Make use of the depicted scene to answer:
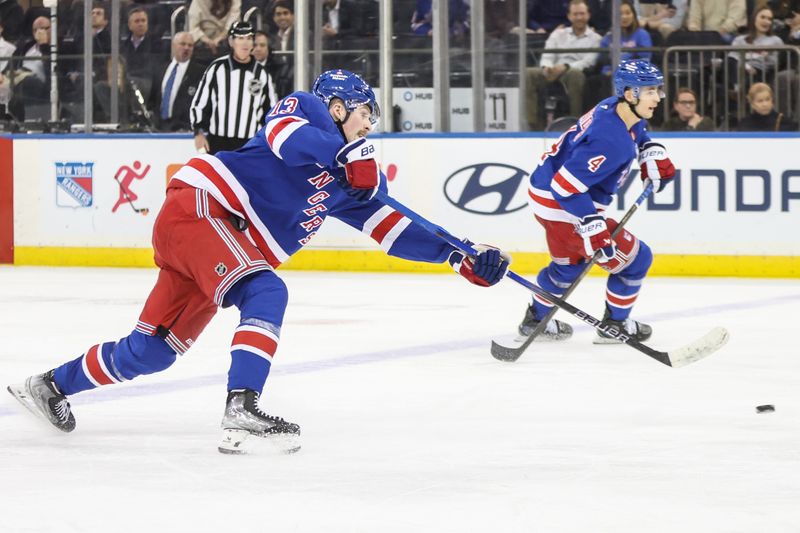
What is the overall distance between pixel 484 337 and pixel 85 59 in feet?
15.7

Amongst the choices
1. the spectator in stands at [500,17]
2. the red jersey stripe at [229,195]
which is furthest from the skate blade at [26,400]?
the spectator in stands at [500,17]

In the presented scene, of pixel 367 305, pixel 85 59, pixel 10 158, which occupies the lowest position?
pixel 367 305

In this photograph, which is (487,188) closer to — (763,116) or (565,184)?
(763,116)

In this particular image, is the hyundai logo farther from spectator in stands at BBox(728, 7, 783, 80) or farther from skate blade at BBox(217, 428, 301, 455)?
skate blade at BBox(217, 428, 301, 455)

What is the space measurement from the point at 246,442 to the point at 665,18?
20.0 feet

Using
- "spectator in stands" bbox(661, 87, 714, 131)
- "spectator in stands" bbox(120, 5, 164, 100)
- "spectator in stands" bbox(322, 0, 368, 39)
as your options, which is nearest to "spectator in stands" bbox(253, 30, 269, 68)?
"spectator in stands" bbox(322, 0, 368, 39)

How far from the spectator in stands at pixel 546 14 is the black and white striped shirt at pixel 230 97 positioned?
1.60 metres

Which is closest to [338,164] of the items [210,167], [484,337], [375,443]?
[210,167]

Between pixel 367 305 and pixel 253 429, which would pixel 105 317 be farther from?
pixel 253 429

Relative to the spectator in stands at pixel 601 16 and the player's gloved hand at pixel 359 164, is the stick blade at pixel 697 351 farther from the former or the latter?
the spectator in stands at pixel 601 16

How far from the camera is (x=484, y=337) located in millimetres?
5438

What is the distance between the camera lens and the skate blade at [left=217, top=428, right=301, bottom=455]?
3.03 m

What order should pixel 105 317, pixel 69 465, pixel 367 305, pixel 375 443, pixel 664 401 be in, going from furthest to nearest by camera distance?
pixel 367 305
pixel 105 317
pixel 664 401
pixel 375 443
pixel 69 465

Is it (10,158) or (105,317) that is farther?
(10,158)
